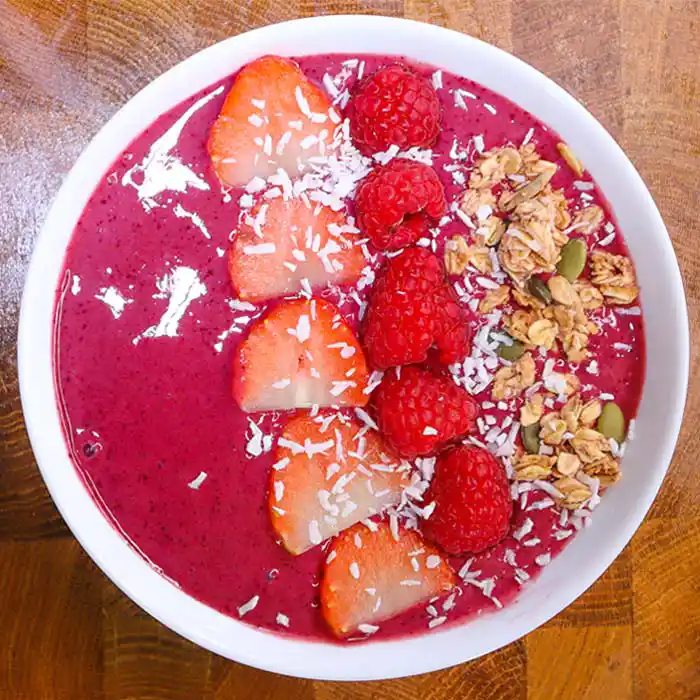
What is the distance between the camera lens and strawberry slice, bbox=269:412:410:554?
136cm

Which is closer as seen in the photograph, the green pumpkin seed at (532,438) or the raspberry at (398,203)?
the raspberry at (398,203)

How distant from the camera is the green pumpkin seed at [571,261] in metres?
1.35

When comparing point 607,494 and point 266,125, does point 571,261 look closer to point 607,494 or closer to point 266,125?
point 607,494

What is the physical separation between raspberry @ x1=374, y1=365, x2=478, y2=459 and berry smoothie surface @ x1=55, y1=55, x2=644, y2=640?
0.17 feet

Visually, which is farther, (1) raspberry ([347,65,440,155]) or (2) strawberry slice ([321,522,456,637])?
(2) strawberry slice ([321,522,456,637])

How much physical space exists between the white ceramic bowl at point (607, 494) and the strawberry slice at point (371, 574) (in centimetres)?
7

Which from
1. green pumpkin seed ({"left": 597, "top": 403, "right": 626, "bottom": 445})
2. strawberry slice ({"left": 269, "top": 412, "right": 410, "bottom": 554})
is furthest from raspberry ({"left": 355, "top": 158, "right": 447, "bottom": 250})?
green pumpkin seed ({"left": 597, "top": 403, "right": 626, "bottom": 445})

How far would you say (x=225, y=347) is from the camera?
1351 millimetres

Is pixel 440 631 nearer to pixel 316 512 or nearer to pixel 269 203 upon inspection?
pixel 316 512

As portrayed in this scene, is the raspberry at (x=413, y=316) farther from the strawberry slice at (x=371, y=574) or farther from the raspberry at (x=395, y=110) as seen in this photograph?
the strawberry slice at (x=371, y=574)

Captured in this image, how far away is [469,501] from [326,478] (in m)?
0.24

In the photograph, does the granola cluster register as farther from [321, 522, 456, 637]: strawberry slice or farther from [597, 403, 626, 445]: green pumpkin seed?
[321, 522, 456, 637]: strawberry slice

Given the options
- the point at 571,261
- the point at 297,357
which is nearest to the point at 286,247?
the point at 297,357

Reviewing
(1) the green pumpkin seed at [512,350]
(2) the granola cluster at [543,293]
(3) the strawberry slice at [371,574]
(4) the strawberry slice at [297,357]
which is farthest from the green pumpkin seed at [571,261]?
(3) the strawberry slice at [371,574]
